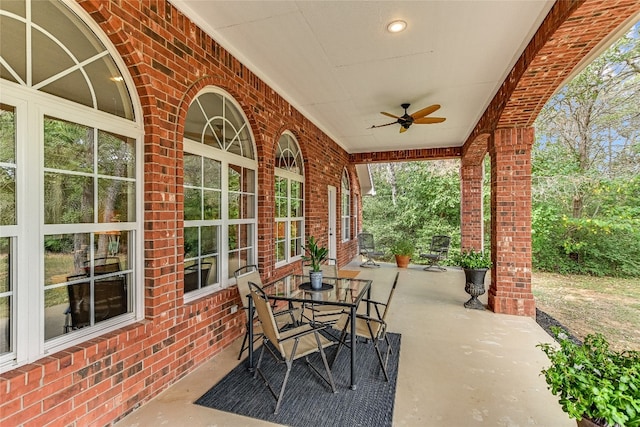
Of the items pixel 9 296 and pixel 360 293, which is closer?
pixel 9 296

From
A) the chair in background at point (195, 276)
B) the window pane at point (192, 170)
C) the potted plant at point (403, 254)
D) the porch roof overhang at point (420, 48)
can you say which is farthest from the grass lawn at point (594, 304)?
the window pane at point (192, 170)

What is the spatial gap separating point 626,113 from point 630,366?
900cm

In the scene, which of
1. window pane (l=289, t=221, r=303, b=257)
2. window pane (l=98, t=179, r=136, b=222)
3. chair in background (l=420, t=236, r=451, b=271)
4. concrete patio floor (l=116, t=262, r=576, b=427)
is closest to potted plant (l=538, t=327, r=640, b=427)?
concrete patio floor (l=116, t=262, r=576, b=427)

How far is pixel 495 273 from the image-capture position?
4.31 m

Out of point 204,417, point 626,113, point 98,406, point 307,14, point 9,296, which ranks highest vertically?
point 626,113

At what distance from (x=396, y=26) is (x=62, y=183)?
2858mm

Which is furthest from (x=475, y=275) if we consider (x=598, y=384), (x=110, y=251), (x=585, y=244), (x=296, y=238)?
(x=585, y=244)

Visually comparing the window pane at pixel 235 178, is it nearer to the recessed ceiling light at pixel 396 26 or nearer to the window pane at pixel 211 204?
the window pane at pixel 211 204

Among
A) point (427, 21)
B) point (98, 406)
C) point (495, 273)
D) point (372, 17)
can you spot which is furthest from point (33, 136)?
point (495, 273)

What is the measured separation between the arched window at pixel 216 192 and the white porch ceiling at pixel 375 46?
0.68m

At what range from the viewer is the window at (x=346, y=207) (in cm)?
841

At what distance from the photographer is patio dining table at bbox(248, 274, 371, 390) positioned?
2.46 m

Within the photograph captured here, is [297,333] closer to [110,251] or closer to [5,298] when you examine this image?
[110,251]

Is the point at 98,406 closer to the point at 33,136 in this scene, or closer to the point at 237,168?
the point at 33,136
